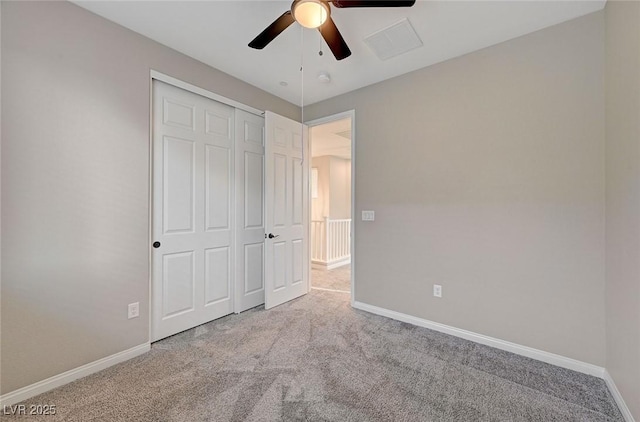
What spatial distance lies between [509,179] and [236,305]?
2.95 m

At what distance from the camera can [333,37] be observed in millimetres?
1742

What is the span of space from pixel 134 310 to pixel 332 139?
392cm

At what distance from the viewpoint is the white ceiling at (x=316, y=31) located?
1923 mm

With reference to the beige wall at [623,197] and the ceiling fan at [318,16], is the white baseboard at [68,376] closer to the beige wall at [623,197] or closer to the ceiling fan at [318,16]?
the ceiling fan at [318,16]

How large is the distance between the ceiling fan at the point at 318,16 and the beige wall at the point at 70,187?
1.20m

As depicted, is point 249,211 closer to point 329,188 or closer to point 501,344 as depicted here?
point 501,344

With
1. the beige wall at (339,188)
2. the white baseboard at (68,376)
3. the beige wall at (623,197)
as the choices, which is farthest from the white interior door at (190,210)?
the beige wall at (339,188)

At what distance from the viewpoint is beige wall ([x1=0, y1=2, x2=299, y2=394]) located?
166cm

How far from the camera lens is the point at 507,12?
1.98 m

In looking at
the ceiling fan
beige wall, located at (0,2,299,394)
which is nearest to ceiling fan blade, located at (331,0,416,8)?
the ceiling fan

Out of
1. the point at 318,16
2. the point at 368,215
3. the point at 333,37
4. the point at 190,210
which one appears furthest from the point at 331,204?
the point at 318,16

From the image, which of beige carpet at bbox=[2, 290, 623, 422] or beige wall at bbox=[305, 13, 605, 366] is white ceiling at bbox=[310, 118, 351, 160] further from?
beige carpet at bbox=[2, 290, 623, 422]

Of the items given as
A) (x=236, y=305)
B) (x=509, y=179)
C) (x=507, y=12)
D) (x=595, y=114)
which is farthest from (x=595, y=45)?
(x=236, y=305)

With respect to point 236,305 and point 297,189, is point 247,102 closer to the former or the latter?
point 297,189
